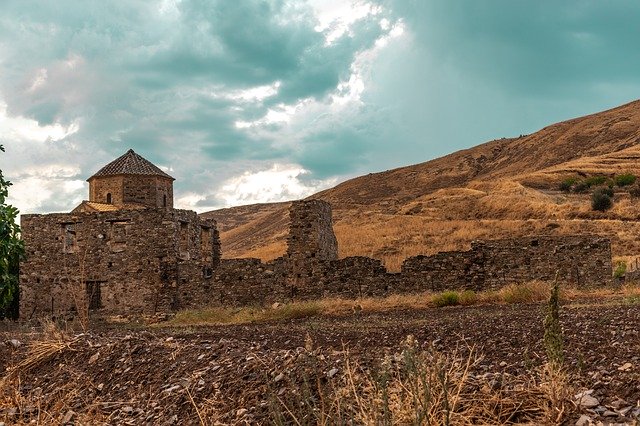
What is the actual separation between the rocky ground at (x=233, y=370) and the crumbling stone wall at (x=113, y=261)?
1433 cm

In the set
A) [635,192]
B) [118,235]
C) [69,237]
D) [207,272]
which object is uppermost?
[635,192]

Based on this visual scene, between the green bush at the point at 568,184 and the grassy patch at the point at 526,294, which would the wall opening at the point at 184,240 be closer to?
the grassy patch at the point at 526,294

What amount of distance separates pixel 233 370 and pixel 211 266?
19.5 m

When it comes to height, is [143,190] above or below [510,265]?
above

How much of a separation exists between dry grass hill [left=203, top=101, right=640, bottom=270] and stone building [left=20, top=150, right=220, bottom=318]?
16.5 metres

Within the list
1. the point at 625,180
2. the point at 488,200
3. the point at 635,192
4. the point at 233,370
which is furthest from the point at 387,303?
the point at 625,180

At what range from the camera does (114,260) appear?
26.7 m

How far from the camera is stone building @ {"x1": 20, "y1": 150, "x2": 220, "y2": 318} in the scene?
26.1 m

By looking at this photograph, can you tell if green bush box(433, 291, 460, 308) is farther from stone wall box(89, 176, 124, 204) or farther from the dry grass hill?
stone wall box(89, 176, 124, 204)

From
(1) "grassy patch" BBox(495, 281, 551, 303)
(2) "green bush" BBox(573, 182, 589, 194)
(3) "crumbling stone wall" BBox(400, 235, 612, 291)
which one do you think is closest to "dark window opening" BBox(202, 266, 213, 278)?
(3) "crumbling stone wall" BBox(400, 235, 612, 291)

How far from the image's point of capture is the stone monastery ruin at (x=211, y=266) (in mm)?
23297

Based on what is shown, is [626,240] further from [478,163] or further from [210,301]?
[478,163]

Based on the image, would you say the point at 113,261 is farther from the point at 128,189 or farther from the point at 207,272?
the point at 128,189

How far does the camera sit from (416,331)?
12.0m
